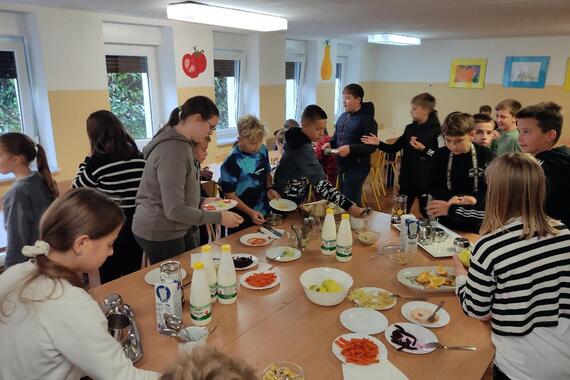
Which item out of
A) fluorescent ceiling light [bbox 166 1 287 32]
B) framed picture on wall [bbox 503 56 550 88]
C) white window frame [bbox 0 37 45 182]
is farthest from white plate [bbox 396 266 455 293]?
framed picture on wall [bbox 503 56 550 88]

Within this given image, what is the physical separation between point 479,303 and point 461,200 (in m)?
1.07

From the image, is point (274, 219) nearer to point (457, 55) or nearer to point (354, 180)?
point (354, 180)

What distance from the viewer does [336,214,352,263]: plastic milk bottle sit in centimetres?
196

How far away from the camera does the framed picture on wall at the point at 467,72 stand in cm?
728

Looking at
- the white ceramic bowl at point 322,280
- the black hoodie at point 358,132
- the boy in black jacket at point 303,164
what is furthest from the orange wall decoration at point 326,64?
the white ceramic bowl at point 322,280

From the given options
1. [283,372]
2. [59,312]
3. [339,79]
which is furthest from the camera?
[339,79]

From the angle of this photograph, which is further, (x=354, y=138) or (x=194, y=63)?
(x=194, y=63)

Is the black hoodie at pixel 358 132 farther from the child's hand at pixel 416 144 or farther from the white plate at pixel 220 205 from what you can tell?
Answer: the white plate at pixel 220 205

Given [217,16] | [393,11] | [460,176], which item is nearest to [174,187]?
[460,176]

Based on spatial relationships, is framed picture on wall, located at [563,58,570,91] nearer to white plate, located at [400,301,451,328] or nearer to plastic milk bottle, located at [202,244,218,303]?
white plate, located at [400,301,451,328]

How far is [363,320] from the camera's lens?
5.00 ft

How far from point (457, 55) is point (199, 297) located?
754 centimetres

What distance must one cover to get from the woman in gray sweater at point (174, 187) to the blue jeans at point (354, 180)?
7.20ft

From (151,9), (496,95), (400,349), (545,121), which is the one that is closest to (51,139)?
(151,9)
